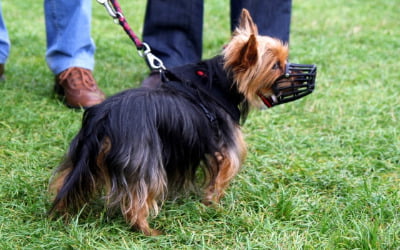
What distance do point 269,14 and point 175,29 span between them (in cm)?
83

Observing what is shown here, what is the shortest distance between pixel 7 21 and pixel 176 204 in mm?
4973

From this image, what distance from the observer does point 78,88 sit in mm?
3871

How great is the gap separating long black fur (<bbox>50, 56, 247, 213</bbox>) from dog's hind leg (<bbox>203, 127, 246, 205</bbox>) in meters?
0.05

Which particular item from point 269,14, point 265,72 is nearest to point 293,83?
point 265,72

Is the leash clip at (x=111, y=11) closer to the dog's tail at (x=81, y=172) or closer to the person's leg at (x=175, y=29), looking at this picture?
the dog's tail at (x=81, y=172)

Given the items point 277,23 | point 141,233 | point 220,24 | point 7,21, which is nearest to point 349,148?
point 277,23

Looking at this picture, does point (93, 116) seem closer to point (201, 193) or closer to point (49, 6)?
point (201, 193)

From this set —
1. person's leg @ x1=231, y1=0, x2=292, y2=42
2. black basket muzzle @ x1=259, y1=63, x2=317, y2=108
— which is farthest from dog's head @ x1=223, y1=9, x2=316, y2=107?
person's leg @ x1=231, y1=0, x2=292, y2=42

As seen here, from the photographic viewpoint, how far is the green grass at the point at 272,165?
92.3 inches

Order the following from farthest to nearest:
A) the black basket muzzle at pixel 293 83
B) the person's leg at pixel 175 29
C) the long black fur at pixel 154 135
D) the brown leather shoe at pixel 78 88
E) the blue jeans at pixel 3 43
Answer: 1. the person's leg at pixel 175 29
2. the blue jeans at pixel 3 43
3. the brown leather shoe at pixel 78 88
4. the black basket muzzle at pixel 293 83
5. the long black fur at pixel 154 135

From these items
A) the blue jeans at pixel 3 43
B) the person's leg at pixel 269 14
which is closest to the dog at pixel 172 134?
the person's leg at pixel 269 14

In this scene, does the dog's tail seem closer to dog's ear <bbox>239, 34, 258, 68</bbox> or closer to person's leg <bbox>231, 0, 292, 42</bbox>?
dog's ear <bbox>239, 34, 258, 68</bbox>

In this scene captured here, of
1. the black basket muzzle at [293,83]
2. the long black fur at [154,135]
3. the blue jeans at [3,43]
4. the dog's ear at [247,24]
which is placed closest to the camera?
the long black fur at [154,135]

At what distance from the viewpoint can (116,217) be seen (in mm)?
2492
